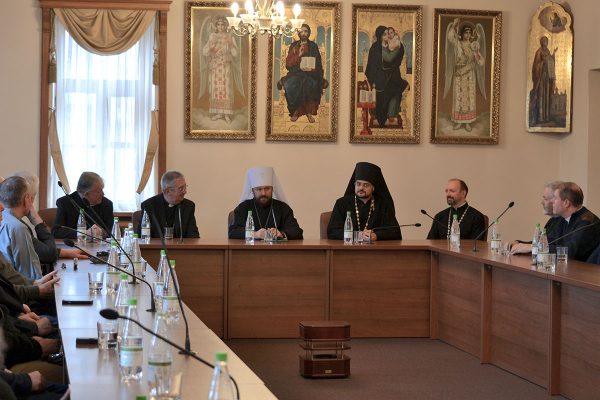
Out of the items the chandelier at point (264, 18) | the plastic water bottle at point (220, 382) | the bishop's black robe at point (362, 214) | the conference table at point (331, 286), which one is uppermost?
the chandelier at point (264, 18)

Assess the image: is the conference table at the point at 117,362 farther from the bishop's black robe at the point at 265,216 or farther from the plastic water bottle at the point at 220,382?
the bishop's black robe at the point at 265,216

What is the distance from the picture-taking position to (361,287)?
8164 mm

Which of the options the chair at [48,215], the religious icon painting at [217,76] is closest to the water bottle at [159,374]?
the chair at [48,215]

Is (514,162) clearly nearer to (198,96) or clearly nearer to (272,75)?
(272,75)

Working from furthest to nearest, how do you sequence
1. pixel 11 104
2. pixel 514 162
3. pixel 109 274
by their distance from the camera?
pixel 514 162 → pixel 11 104 → pixel 109 274

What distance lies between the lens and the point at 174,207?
30.3ft

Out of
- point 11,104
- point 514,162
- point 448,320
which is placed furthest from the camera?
point 514,162

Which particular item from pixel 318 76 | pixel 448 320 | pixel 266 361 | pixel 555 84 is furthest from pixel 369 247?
pixel 555 84

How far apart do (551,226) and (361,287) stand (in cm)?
174

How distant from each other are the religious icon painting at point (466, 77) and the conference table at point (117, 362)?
637 cm

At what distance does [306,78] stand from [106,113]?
2.19 meters

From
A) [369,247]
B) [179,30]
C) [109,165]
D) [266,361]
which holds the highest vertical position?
[179,30]

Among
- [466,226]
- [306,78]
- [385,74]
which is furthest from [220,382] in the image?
[385,74]

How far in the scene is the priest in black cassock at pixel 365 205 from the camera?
9.02 m
